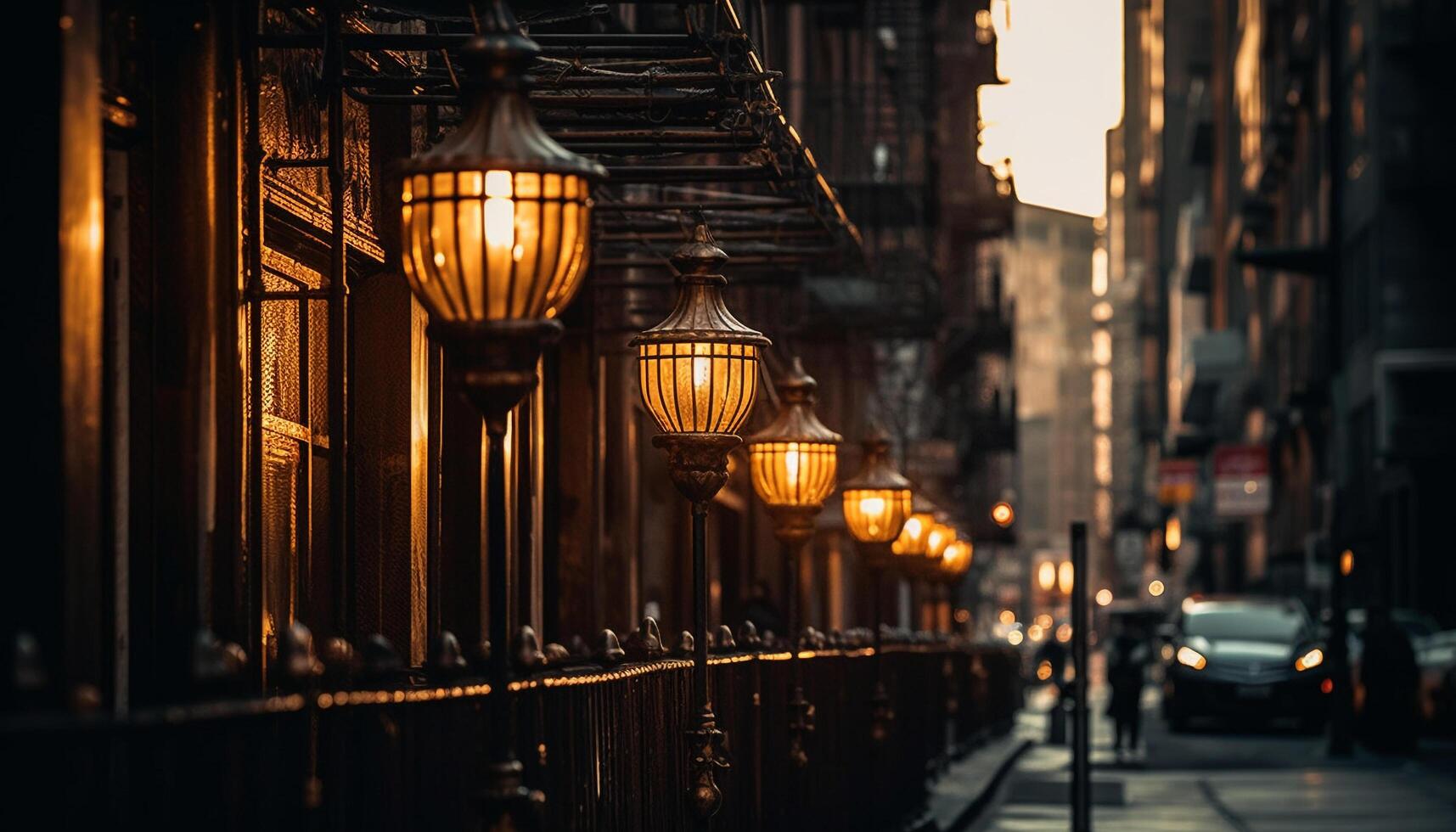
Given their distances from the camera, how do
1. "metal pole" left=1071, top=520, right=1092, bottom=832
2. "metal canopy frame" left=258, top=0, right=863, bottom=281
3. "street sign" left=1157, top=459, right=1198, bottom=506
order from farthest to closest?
"street sign" left=1157, top=459, right=1198, bottom=506 < "metal pole" left=1071, top=520, right=1092, bottom=832 < "metal canopy frame" left=258, top=0, right=863, bottom=281

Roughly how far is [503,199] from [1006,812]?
608 inches

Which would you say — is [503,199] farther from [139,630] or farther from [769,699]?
[769,699]

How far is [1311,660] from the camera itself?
113 feet

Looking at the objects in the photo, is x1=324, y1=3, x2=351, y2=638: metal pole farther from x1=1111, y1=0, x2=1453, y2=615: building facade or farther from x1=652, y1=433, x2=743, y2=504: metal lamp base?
x1=1111, y1=0, x2=1453, y2=615: building facade

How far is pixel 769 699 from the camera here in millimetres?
12266

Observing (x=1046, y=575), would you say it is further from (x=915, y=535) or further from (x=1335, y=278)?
(x=915, y=535)

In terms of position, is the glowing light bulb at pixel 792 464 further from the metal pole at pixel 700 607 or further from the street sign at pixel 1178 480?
the street sign at pixel 1178 480

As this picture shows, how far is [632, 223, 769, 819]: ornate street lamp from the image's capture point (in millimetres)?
11266

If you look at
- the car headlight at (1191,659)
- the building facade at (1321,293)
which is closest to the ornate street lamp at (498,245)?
the building facade at (1321,293)

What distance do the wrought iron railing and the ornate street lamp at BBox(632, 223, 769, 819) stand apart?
2.49 feet

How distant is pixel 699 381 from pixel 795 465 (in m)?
3.51

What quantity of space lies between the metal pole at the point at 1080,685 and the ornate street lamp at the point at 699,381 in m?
4.42

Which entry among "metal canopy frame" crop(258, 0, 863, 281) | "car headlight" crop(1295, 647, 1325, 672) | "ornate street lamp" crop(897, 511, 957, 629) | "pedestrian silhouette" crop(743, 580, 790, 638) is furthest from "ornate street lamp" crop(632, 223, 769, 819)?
"car headlight" crop(1295, 647, 1325, 672)

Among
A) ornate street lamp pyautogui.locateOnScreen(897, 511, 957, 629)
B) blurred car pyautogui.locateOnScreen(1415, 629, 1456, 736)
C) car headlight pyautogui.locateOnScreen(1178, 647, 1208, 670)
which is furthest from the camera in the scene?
car headlight pyautogui.locateOnScreen(1178, 647, 1208, 670)
